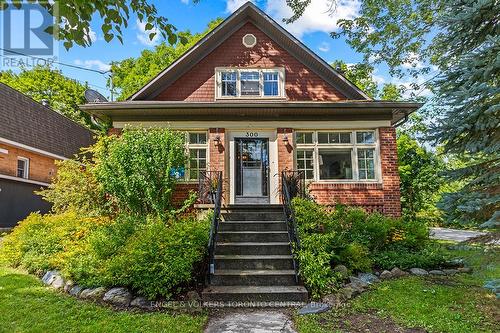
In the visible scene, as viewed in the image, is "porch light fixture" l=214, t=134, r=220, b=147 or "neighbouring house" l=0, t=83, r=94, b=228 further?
"neighbouring house" l=0, t=83, r=94, b=228

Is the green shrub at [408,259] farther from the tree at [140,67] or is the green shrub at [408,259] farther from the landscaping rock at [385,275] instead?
the tree at [140,67]

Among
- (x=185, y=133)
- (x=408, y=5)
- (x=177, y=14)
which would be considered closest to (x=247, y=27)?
(x=177, y=14)

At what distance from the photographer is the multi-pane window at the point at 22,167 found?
42.7 ft

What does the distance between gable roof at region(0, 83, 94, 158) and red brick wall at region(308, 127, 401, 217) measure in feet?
37.1

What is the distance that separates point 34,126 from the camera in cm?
1403

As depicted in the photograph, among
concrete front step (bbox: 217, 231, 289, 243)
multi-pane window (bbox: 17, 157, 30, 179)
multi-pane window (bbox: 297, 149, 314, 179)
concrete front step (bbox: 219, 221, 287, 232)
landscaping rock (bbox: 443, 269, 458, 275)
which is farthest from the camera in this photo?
multi-pane window (bbox: 17, 157, 30, 179)

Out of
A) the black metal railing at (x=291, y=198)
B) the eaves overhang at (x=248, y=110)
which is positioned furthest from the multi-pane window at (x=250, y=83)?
the black metal railing at (x=291, y=198)

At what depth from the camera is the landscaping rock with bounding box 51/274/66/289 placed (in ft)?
18.3

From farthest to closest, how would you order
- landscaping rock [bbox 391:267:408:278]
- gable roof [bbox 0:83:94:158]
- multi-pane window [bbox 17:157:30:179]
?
multi-pane window [bbox 17:157:30:179] → gable roof [bbox 0:83:94:158] → landscaping rock [bbox 391:267:408:278]

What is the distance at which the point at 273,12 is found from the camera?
11.2 meters

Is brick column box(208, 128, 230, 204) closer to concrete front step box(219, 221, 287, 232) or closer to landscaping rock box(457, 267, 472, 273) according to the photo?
concrete front step box(219, 221, 287, 232)

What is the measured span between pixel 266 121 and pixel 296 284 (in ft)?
17.3

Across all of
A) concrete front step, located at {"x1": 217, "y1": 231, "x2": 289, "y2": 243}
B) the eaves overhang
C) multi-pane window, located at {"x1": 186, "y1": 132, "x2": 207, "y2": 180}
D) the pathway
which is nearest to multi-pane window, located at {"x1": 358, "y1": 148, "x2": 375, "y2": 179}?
the eaves overhang

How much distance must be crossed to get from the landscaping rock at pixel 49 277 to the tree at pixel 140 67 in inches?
688
